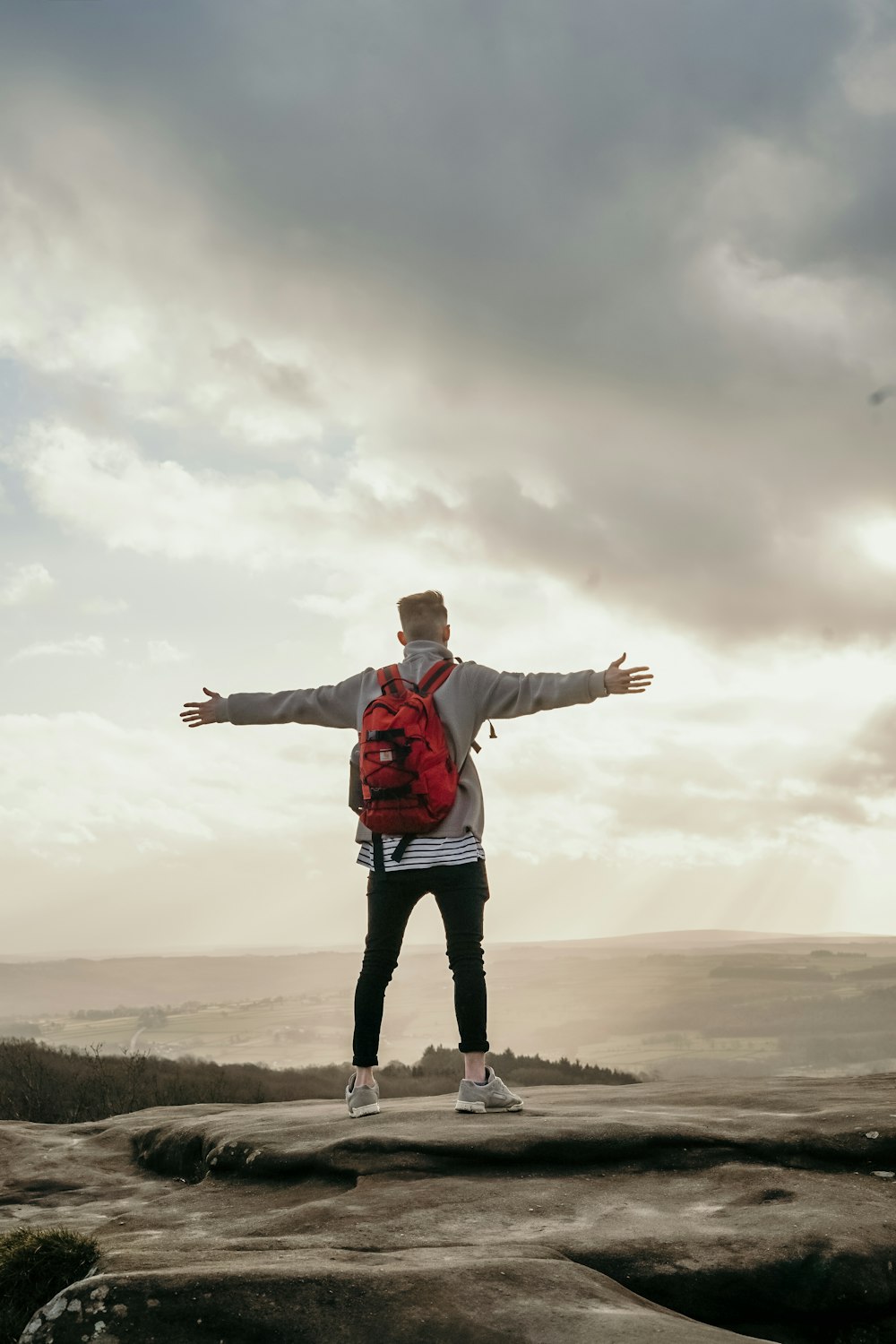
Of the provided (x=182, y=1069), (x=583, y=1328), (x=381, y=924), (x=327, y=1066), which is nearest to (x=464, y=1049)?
(x=381, y=924)

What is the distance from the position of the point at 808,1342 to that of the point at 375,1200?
1856 mm

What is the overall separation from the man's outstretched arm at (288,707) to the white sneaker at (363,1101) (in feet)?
7.48

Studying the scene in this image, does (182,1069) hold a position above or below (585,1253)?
below

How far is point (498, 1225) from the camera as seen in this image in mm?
4121

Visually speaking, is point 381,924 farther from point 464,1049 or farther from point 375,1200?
point 375,1200

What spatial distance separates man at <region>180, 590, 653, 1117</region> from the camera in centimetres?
596

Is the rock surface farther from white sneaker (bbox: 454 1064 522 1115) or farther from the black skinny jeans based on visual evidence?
the black skinny jeans

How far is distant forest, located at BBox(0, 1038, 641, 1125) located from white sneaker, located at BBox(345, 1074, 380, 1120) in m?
4.05

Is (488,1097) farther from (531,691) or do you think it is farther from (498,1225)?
(531,691)

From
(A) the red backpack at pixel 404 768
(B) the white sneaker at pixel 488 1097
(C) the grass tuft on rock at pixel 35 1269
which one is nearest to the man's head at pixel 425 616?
(A) the red backpack at pixel 404 768

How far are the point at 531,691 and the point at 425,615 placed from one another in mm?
932

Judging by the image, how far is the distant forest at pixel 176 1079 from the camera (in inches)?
475

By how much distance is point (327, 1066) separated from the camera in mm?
22422

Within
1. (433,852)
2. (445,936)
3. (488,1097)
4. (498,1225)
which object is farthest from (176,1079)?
(498,1225)
